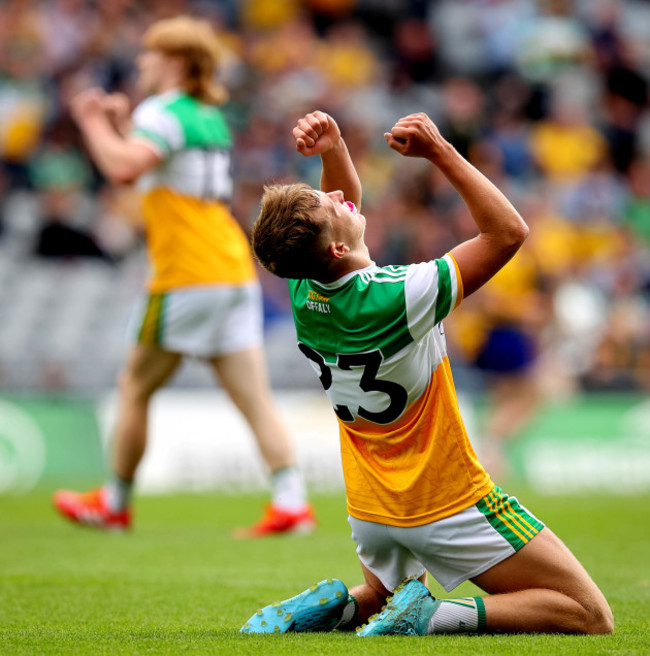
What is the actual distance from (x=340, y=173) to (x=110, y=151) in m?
2.07

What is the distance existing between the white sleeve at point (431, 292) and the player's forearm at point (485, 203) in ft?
0.48

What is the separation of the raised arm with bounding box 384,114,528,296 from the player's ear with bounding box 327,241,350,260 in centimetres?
32

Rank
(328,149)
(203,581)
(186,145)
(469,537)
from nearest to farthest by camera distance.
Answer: (469,537) < (328,149) < (203,581) < (186,145)

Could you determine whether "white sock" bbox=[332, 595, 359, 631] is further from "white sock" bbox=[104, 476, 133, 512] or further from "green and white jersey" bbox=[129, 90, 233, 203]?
"green and white jersey" bbox=[129, 90, 233, 203]

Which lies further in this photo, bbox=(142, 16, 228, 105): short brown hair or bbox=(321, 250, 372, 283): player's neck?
bbox=(142, 16, 228, 105): short brown hair

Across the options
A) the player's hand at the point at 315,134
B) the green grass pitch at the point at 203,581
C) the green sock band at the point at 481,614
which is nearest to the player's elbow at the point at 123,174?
the green grass pitch at the point at 203,581

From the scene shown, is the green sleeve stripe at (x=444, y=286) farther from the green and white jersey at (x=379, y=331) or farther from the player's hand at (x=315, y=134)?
the player's hand at (x=315, y=134)

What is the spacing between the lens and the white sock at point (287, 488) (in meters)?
5.95

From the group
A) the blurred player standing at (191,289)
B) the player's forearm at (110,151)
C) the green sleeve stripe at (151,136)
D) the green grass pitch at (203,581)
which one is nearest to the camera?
the green grass pitch at (203,581)

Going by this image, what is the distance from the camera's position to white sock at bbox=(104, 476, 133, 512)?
6.08 metres

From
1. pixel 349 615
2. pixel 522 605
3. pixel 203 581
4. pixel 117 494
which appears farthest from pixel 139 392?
pixel 522 605

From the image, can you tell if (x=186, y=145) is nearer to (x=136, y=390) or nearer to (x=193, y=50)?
(x=193, y=50)

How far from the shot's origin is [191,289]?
5.95 meters

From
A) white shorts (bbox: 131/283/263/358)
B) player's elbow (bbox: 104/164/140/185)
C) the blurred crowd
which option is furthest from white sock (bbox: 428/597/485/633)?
the blurred crowd
